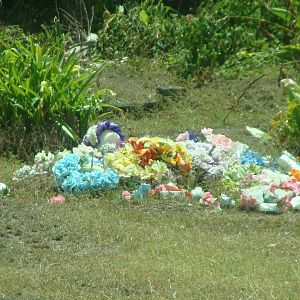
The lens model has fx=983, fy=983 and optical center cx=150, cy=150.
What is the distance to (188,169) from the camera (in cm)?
875

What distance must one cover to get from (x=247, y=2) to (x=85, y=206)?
7.60m

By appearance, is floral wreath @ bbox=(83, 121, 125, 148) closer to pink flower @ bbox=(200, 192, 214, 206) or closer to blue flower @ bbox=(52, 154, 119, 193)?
blue flower @ bbox=(52, 154, 119, 193)

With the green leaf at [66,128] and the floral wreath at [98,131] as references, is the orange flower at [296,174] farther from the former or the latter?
the green leaf at [66,128]

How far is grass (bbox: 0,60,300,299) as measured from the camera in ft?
18.3

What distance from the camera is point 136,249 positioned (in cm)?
653

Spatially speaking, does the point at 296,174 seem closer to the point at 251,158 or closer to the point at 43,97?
the point at 251,158

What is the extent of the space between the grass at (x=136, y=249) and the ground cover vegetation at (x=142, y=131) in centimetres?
1

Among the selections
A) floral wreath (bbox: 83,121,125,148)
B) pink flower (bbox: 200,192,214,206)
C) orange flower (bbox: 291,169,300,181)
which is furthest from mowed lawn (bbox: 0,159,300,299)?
floral wreath (bbox: 83,121,125,148)

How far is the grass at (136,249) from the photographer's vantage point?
5.57m

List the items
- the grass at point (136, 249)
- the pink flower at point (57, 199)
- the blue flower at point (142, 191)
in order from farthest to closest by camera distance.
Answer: the blue flower at point (142, 191) < the pink flower at point (57, 199) < the grass at point (136, 249)

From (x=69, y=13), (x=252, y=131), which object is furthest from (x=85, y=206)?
(x=69, y=13)

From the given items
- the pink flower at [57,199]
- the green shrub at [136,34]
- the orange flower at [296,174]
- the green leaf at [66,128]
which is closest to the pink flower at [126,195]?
the pink flower at [57,199]

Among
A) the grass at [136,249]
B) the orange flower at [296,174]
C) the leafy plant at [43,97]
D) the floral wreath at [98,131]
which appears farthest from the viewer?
the leafy plant at [43,97]

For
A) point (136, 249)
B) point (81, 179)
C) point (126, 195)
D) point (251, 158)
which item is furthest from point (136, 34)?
point (136, 249)
